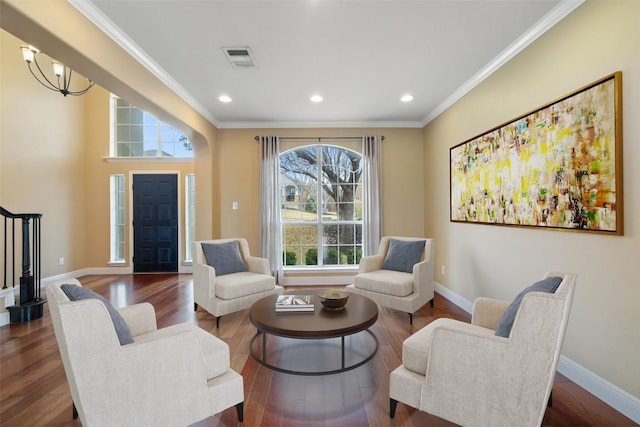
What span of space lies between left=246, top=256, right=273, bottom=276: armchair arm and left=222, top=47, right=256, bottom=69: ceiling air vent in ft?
7.16

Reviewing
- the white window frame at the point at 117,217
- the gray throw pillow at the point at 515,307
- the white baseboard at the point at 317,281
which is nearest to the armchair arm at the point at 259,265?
the white baseboard at the point at 317,281

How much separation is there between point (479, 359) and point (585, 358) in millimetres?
1267

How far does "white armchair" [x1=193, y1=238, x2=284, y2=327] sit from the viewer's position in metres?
3.10

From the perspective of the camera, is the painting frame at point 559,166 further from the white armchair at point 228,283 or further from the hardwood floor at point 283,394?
the white armchair at point 228,283

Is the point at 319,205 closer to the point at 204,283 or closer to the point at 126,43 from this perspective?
the point at 204,283

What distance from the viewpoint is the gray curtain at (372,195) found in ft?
15.4

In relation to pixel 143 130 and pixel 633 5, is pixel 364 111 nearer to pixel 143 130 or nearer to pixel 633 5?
pixel 633 5

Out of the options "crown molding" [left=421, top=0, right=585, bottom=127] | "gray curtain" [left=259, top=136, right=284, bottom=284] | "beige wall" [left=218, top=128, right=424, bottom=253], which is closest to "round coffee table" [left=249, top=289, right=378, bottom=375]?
"gray curtain" [left=259, top=136, right=284, bottom=284]

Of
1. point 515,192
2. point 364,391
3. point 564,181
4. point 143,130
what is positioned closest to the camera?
point 364,391

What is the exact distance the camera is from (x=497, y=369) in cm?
138

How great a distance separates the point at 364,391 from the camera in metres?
1.97

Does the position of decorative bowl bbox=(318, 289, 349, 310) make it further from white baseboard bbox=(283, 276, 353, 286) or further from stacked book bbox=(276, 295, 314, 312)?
white baseboard bbox=(283, 276, 353, 286)

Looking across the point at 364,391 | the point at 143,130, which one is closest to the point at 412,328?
the point at 364,391

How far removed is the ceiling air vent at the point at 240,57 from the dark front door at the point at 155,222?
3830 millimetres
